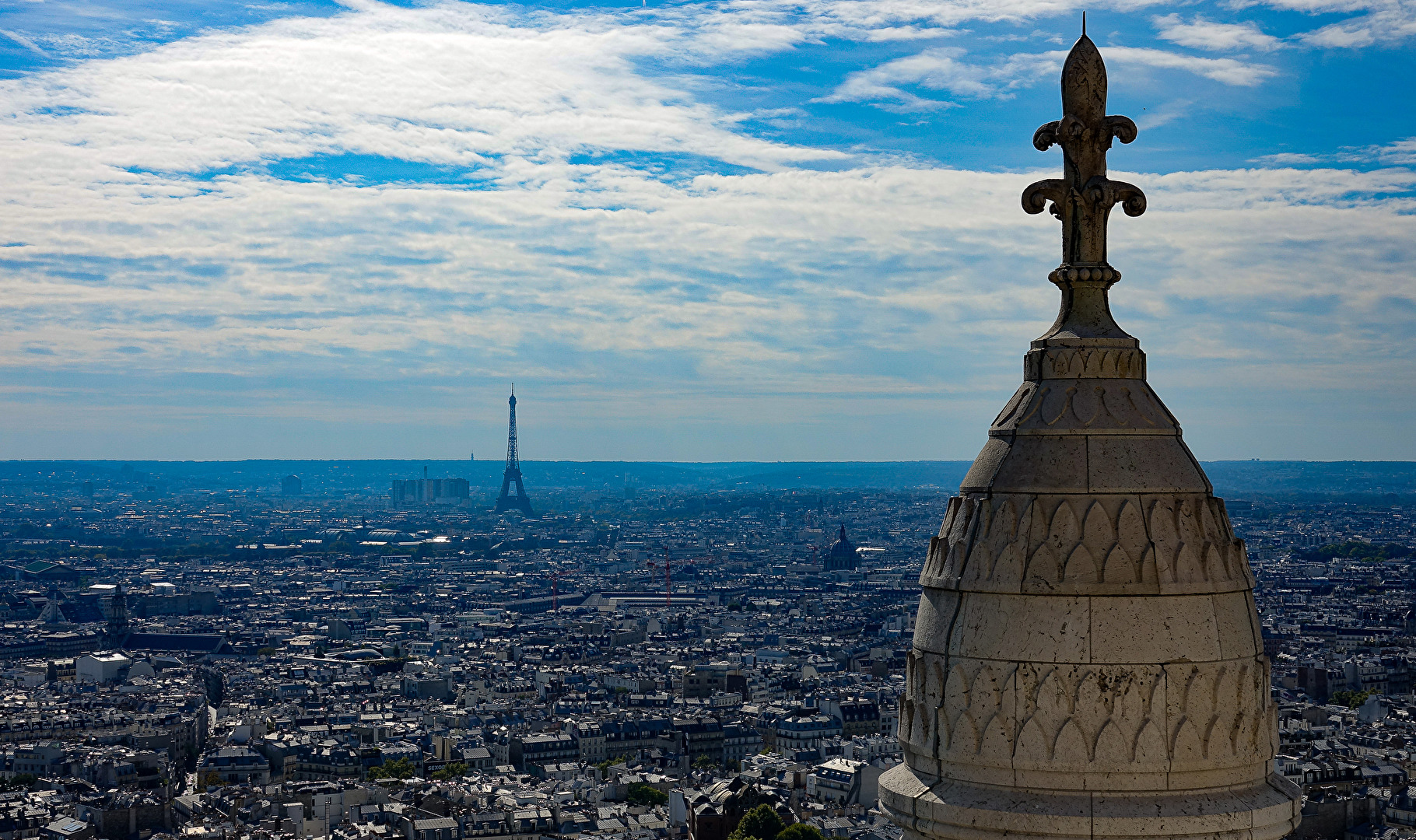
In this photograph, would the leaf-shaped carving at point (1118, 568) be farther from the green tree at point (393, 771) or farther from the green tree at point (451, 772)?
the green tree at point (393, 771)

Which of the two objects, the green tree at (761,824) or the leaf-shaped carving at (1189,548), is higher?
the leaf-shaped carving at (1189,548)

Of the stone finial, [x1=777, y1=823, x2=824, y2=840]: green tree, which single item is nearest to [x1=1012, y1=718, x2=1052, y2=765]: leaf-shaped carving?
the stone finial

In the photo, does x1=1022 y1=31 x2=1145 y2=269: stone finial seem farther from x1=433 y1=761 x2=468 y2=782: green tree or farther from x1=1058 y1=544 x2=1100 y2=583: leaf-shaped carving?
x1=433 y1=761 x2=468 y2=782: green tree

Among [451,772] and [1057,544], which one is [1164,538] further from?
[451,772]

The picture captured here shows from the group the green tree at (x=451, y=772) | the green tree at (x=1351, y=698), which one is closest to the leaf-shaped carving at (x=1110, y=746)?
the green tree at (x=451, y=772)

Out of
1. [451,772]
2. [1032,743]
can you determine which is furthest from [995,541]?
[451,772]

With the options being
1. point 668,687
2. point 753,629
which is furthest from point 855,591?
point 668,687

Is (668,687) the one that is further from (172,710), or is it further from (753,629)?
(753,629)
